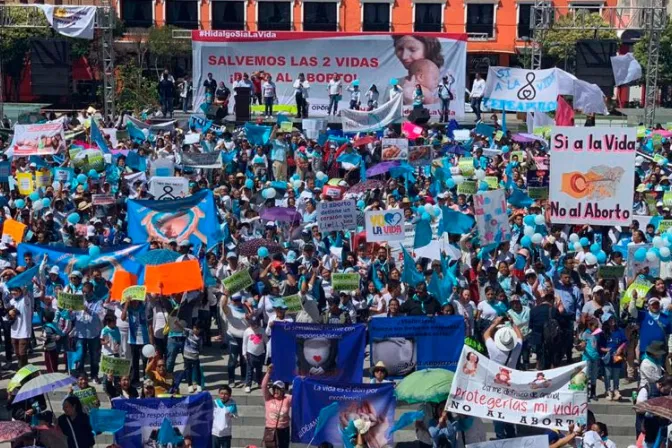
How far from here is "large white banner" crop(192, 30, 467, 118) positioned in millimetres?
37812

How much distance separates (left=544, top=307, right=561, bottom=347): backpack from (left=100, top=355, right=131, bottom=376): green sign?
470 cm

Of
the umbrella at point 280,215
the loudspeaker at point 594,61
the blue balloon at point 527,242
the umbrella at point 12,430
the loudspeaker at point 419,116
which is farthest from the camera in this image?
the loudspeaker at point 594,61

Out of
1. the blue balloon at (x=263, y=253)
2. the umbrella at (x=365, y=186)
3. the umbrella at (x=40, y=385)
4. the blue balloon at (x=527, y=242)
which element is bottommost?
the umbrella at (x=40, y=385)

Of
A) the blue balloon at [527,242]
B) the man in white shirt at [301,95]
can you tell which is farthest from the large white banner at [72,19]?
the blue balloon at [527,242]

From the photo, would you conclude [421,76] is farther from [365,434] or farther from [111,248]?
[365,434]

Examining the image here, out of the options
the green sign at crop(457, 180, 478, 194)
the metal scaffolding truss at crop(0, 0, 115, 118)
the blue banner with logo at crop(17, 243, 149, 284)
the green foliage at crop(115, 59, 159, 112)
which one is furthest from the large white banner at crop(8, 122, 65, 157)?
the green foliage at crop(115, 59, 159, 112)

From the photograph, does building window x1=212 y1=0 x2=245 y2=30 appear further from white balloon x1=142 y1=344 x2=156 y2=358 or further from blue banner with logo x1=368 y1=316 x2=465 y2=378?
white balloon x1=142 y1=344 x2=156 y2=358

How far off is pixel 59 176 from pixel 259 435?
938 cm

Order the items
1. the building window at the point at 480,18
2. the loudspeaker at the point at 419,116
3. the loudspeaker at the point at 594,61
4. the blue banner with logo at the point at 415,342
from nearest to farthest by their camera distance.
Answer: the blue banner with logo at the point at 415,342 < the loudspeaker at the point at 419,116 < the loudspeaker at the point at 594,61 < the building window at the point at 480,18

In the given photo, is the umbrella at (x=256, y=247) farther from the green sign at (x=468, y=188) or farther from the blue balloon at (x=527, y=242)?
the green sign at (x=468, y=188)

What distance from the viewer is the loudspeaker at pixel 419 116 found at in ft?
107

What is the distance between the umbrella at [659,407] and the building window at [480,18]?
52099 millimetres

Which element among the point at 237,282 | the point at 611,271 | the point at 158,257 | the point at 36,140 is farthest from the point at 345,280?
the point at 36,140

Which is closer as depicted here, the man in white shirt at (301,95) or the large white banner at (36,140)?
the large white banner at (36,140)
